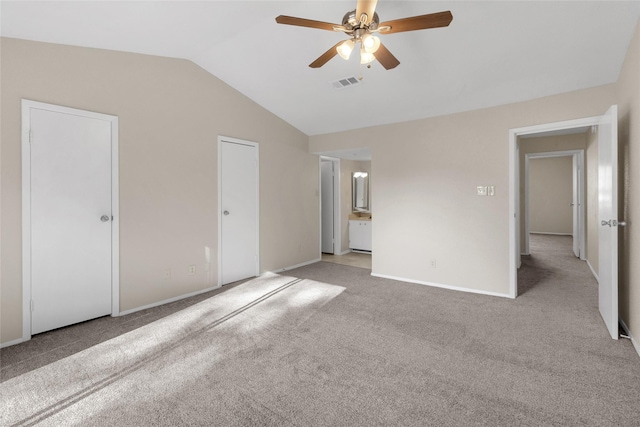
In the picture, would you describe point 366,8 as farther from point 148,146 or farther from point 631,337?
point 631,337

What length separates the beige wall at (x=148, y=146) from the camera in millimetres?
2557

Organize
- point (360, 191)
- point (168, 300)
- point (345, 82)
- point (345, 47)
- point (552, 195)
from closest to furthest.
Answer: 1. point (345, 47)
2. point (168, 300)
3. point (345, 82)
4. point (360, 191)
5. point (552, 195)

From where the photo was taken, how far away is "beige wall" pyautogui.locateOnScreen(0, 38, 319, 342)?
101 inches

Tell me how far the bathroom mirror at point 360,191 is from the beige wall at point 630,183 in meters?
4.50

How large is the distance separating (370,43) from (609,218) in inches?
100

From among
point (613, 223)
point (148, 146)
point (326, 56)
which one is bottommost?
point (613, 223)

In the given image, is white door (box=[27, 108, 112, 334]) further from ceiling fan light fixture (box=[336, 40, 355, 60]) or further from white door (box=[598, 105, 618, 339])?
white door (box=[598, 105, 618, 339])

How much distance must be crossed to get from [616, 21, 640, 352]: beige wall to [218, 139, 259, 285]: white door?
4156mm

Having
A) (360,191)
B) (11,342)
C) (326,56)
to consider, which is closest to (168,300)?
(11,342)

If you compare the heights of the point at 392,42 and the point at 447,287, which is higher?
the point at 392,42

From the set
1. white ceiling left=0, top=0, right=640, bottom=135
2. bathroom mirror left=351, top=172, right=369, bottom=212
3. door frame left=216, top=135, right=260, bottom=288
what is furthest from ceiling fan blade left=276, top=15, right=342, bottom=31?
bathroom mirror left=351, top=172, right=369, bottom=212

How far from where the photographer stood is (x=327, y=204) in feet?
22.1

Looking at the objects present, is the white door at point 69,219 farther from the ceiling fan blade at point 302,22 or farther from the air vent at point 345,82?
the air vent at point 345,82

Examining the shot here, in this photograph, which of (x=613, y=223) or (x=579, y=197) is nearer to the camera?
(x=613, y=223)
